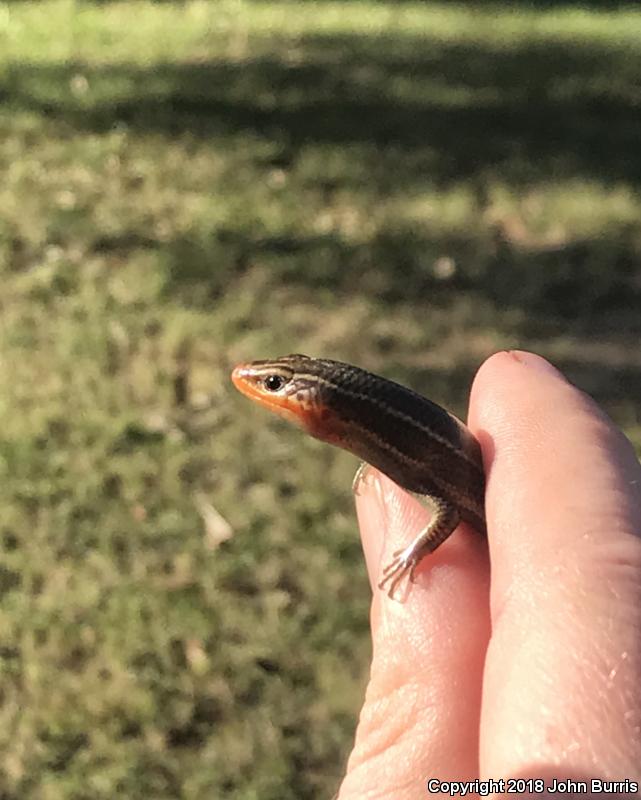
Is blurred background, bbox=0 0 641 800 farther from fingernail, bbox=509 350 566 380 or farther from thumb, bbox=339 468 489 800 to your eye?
fingernail, bbox=509 350 566 380

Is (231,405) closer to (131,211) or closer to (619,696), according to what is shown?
(131,211)

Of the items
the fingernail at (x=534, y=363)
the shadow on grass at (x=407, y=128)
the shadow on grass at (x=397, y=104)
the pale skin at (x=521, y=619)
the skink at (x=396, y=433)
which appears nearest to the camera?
the pale skin at (x=521, y=619)

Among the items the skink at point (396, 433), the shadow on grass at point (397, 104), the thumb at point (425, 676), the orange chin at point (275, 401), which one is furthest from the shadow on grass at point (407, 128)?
the thumb at point (425, 676)

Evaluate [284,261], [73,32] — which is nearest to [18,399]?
[284,261]

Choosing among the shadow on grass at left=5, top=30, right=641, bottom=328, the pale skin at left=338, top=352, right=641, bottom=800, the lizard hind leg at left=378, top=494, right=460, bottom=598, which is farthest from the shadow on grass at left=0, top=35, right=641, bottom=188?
the pale skin at left=338, top=352, right=641, bottom=800

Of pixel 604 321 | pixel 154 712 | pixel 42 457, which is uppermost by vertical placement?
pixel 604 321

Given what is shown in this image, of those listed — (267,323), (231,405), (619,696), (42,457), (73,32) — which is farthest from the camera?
(73,32)

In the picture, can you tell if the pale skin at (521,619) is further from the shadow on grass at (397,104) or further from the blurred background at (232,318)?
the shadow on grass at (397,104)

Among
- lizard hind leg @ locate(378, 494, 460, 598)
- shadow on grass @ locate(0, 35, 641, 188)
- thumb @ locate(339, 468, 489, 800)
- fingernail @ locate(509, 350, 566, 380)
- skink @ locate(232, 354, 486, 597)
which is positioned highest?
shadow on grass @ locate(0, 35, 641, 188)
